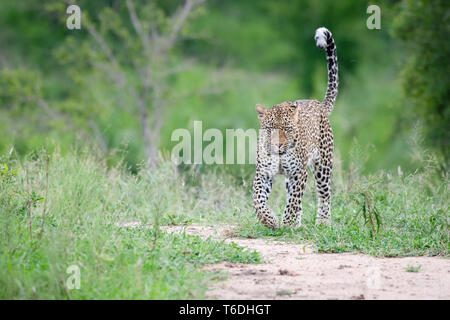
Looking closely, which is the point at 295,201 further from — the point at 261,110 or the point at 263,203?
the point at 261,110

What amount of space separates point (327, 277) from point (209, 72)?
18353 millimetres

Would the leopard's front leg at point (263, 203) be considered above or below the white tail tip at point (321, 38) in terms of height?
below

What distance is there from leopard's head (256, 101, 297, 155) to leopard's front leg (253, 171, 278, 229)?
0.36 meters

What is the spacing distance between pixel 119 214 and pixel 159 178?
123 centimetres

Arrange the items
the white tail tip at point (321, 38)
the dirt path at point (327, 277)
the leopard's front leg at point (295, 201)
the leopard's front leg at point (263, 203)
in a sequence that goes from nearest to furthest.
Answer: the dirt path at point (327, 277), the leopard's front leg at point (263, 203), the leopard's front leg at point (295, 201), the white tail tip at point (321, 38)

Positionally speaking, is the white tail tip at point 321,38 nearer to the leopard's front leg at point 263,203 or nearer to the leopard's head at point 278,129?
the leopard's head at point 278,129

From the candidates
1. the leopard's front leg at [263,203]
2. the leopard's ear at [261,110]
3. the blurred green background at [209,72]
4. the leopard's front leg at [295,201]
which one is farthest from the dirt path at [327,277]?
the blurred green background at [209,72]

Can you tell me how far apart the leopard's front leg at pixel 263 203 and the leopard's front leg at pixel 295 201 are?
0.23 metres

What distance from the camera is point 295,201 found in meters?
8.77

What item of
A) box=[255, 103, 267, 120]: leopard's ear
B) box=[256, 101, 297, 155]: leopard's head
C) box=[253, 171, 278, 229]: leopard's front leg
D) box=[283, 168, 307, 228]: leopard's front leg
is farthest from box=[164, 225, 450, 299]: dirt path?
box=[255, 103, 267, 120]: leopard's ear

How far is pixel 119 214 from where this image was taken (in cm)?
838

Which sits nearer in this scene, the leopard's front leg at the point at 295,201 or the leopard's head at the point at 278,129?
the leopard's head at the point at 278,129

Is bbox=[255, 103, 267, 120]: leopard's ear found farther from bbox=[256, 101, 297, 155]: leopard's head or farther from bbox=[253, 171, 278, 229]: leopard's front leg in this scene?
bbox=[253, 171, 278, 229]: leopard's front leg

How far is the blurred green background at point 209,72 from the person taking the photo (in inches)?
618
